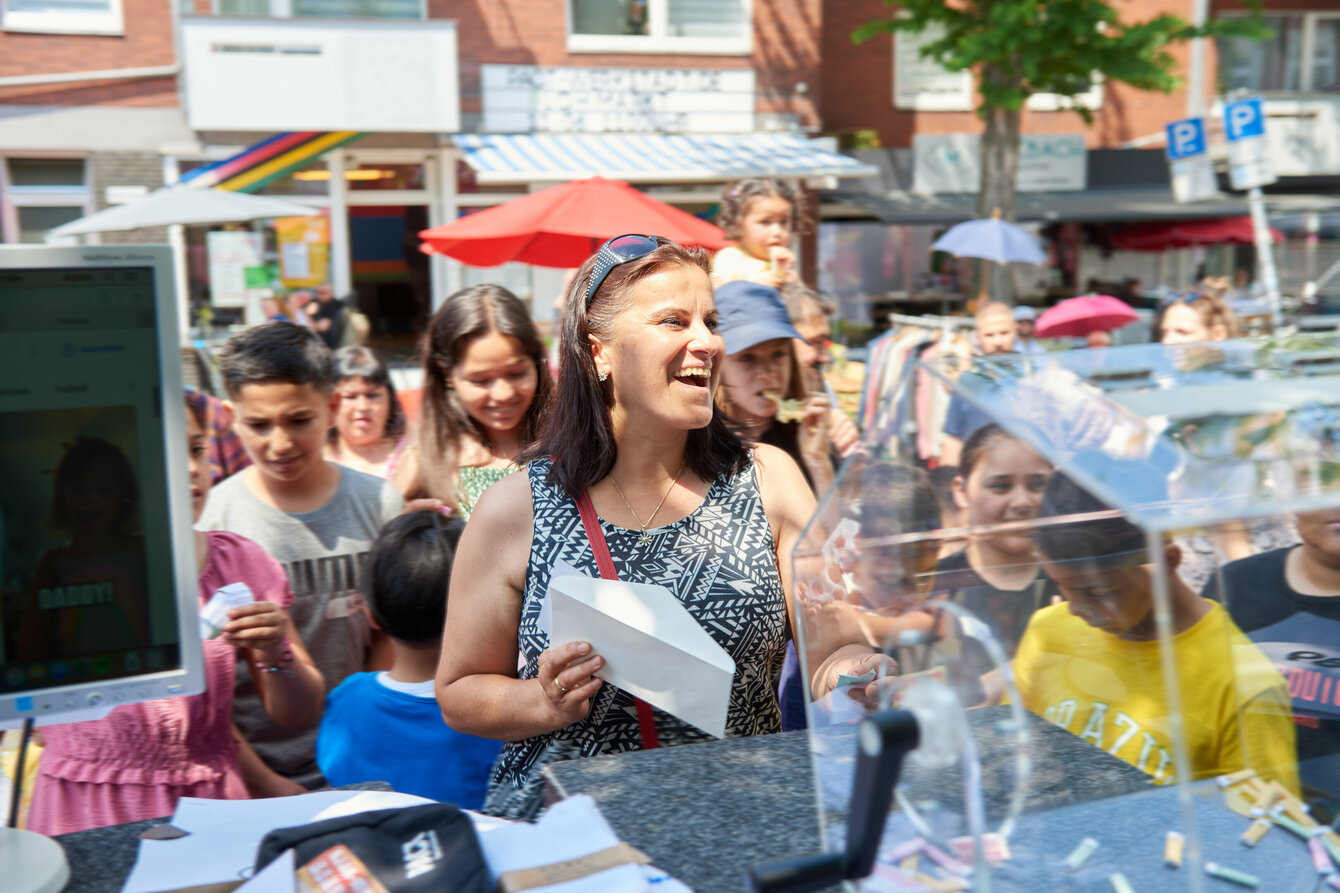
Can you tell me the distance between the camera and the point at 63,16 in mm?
11453

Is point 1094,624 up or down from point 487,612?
up

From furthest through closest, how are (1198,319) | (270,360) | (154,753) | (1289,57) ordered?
1. (1289,57)
2. (1198,319)
3. (270,360)
4. (154,753)

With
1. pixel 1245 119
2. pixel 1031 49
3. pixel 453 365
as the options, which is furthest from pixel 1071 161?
pixel 453 365

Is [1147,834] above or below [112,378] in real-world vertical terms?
below

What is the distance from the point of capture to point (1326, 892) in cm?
100

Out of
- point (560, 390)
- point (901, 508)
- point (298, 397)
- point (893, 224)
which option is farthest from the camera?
point (893, 224)

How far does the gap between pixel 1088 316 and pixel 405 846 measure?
23.4ft

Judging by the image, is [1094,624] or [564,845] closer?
[1094,624]

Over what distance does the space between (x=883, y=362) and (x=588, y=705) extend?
6002 mm

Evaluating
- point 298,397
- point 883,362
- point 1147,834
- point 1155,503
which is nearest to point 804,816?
point 1147,834

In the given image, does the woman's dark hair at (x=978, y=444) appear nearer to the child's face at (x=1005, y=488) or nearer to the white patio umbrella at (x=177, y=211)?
the child's face at (x=1005, y=488)

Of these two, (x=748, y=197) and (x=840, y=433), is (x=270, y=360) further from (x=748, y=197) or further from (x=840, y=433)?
(x=748, y=197)

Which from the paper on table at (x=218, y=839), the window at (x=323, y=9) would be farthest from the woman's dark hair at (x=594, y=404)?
the window at (x=323, y=9)

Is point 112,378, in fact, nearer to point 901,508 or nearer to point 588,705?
point 588,705
